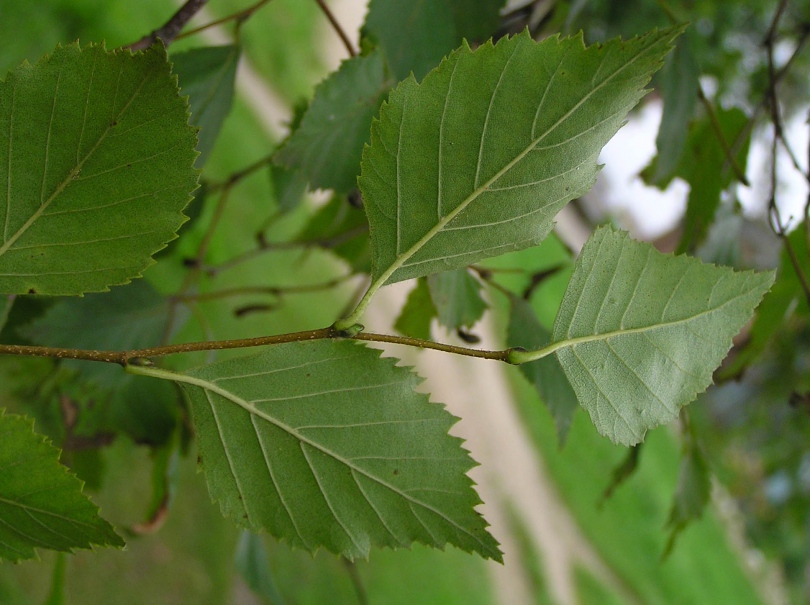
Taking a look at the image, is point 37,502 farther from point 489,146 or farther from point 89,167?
point 489,146

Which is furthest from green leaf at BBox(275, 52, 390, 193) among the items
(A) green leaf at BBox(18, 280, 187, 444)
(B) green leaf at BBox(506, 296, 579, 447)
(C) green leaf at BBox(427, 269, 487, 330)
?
(A) green leaf at BBox(18, 280, 187, 444)

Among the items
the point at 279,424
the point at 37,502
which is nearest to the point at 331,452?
the point at 279,424

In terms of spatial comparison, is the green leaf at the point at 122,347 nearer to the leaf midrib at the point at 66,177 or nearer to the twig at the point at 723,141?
the leaf midrib at the point at 66,177

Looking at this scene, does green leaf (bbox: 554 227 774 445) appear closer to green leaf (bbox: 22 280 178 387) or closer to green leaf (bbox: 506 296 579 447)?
green leaf (bbox: 506 296 579 447)

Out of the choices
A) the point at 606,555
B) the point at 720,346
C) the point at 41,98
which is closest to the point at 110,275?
the point at 41,98

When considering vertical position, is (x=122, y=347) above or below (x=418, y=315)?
above

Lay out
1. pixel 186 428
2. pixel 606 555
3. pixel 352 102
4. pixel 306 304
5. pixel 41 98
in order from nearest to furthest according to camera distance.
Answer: pixel 41 98, pixel 352 102, pixel 186 428, pixel 306 304, pixel 606 555

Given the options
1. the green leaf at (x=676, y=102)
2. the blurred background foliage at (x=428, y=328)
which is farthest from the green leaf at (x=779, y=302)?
the green leaf at (x=676, y=102)

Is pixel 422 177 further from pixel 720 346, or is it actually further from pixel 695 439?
pixel 695 439
